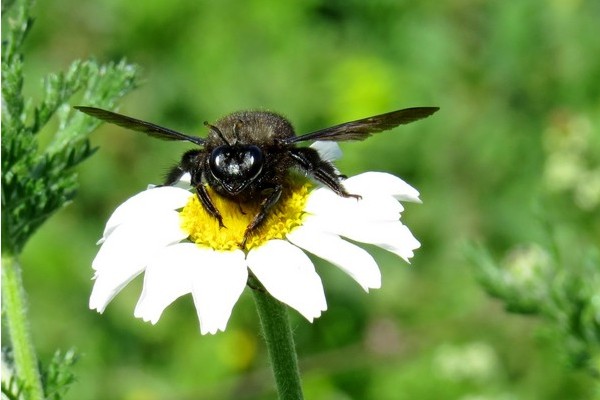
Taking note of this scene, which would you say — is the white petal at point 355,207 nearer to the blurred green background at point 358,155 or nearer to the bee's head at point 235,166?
the bee's head at point 235,166

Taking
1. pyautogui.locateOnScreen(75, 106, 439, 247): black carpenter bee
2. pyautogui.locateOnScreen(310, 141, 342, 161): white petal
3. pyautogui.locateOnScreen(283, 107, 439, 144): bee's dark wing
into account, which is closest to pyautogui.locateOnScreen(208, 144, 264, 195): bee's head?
pyautogui.locateOnScreen(75, 106, 439, 247): black carpenter bee

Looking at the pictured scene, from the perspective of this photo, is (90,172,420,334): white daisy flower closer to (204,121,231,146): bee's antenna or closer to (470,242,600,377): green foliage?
(204,121,231,146): bee's antenna

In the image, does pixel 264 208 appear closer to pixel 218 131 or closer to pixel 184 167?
pixel 218 131

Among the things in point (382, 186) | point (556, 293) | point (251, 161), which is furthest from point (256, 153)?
point (556, 293)

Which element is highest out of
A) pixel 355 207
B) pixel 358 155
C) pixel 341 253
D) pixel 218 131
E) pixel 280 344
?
pixel 358 155

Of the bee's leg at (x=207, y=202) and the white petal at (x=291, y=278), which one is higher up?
the bee's leg at (x=207, y=202)

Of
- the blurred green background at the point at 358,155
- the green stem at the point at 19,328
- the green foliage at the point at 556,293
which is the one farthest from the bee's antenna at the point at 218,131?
the blurred green background at the point at 358,155
